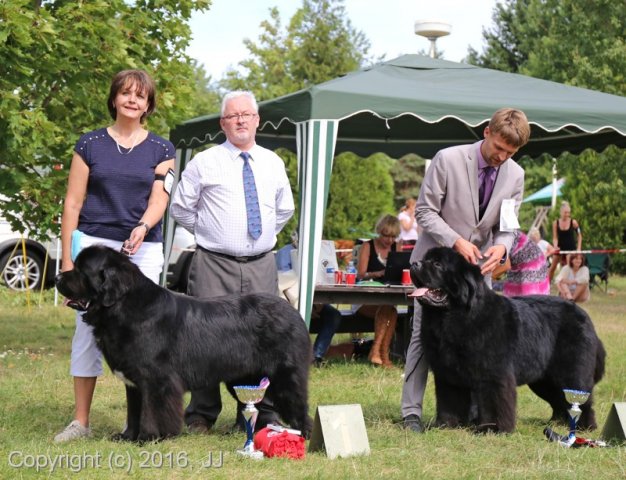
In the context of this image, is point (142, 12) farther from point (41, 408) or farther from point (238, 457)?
point (238, 457)

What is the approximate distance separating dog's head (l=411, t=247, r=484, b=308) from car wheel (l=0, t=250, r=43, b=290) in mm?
10022

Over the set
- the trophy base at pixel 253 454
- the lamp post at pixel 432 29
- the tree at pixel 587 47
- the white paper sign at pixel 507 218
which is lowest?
the trophy base at pixel 253 454

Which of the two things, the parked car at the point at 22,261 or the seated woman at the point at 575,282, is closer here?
the seated woman at the point at 575,282

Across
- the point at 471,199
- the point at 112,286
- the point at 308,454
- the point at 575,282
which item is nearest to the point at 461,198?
the point at 471,199

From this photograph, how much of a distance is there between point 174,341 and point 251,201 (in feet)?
2.76

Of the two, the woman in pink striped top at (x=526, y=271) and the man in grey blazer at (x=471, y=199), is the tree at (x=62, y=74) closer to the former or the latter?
the woman in pink striped top at (x=526, y=271)

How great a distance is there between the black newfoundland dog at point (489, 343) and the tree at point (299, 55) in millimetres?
21028

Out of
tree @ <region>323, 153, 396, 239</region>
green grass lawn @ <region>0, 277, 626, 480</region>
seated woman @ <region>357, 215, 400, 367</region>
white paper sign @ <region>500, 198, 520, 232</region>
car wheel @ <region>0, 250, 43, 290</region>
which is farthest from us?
tree @ <region>323, 153, 396, 239</region>

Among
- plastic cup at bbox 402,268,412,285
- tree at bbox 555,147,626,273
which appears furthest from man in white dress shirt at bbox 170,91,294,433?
tree at bbox 555,147,626,273

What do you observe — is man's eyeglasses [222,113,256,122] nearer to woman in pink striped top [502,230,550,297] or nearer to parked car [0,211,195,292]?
woman in pink striped top [502,230,550,297]

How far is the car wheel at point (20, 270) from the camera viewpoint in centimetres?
1338

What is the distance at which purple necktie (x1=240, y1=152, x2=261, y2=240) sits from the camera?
4551 mm

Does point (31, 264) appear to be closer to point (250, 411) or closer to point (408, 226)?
point (408, 226)

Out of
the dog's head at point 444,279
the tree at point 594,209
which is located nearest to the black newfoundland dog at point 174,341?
the dog's head at point 444,279
